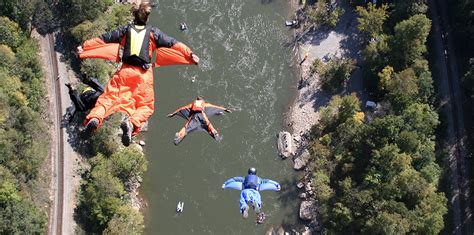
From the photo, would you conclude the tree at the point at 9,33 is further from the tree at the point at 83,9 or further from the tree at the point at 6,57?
the tree at the point at 83,9

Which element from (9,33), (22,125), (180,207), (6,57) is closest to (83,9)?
(9,33)

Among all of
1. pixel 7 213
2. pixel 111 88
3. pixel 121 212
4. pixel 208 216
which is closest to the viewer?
pixel 111 88

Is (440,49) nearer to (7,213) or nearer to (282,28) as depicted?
(282,28)

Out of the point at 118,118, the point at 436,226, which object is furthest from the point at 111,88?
the point at 436,226

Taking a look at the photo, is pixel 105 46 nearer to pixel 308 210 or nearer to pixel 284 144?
pixel 284 144

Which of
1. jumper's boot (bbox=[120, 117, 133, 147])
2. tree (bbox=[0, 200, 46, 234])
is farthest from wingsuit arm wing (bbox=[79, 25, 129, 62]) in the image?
tree (bbox=[0, 200, 46, 234])

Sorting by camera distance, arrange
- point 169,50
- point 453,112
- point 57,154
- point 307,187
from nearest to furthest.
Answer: point 169,50, point 57,154, point 307,187, point 453,112

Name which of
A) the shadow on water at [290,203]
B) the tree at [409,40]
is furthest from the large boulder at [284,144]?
the tree at [409,40]
